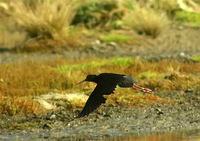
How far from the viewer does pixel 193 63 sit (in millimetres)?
11820

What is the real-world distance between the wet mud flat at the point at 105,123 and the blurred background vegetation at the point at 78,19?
6867 mm

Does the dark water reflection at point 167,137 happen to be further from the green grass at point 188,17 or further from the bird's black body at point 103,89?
the green grass at point 188,17

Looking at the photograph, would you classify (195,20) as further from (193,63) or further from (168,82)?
Answer: (168,82)

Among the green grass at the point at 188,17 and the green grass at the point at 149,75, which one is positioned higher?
the green grass at the point at 188,17

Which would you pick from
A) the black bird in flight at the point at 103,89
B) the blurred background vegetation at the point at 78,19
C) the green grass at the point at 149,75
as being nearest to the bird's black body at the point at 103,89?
the black bird in flight at the point at 103,89

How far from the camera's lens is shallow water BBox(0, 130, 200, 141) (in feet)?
21.6

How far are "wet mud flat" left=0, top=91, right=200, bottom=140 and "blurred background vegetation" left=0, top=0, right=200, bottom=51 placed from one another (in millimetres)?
6867

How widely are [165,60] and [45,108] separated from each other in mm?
4253

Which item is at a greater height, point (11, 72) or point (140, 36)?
point (140, 36)

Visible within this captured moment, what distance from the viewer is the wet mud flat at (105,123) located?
23.0 ft

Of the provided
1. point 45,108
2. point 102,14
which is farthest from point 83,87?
point 102,14

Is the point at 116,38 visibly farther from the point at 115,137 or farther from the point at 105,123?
the point at 115,137

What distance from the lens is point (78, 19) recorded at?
17.5 meters

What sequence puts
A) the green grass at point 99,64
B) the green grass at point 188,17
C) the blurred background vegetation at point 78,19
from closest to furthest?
the green grass at point 99,64 → the blurred background vegetation at point 78,19 → the green grass at point 188,17
